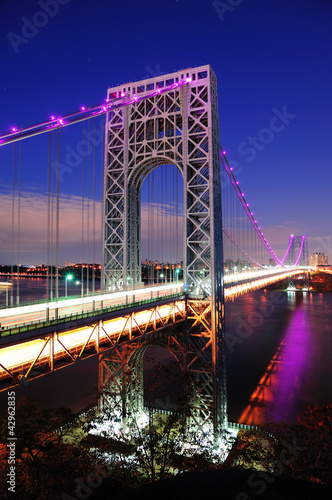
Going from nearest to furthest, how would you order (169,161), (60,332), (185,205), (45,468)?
(60,332) < (45,468) < (185,205) < (169,161)

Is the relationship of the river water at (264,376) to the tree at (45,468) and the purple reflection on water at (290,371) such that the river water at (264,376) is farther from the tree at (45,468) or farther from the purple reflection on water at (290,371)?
the tree at (45,468)

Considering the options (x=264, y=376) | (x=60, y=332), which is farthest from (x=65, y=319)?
(x=264, y=376)

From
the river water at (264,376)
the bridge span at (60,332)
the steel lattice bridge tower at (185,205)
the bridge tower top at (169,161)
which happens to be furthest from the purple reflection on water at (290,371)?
the bridge span at (60,332)

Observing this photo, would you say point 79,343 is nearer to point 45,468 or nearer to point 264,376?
point 45,468

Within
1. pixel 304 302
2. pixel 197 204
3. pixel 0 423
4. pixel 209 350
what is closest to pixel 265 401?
pixel 209 350

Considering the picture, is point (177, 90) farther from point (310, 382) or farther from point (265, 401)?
point (310, 382)

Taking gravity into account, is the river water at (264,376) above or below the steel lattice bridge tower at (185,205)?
below

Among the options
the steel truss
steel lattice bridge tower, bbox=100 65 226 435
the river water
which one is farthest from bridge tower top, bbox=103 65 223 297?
the river water
